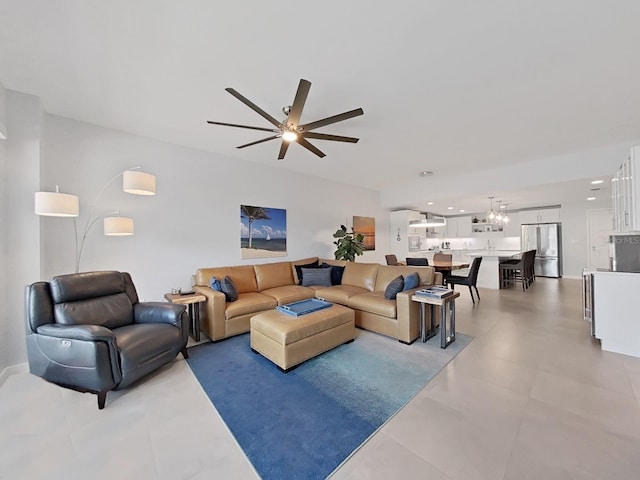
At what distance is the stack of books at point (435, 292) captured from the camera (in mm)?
3041

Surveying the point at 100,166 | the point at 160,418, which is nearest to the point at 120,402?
the point at 160,418

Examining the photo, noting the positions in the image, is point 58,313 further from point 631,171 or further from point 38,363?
point 631,171

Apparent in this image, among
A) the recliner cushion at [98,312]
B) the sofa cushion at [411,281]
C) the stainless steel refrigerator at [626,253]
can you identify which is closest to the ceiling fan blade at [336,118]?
the sofa cushion at [411,281]

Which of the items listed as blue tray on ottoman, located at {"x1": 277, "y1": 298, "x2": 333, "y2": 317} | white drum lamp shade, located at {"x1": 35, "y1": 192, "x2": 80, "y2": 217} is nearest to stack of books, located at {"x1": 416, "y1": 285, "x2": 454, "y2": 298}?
blue tray on ottoman, located at {"x1": 277, "y1": 298, "x2": 333, "y2": 317}

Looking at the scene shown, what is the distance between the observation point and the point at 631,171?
280 centimetres

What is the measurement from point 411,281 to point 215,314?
2638 millimetres

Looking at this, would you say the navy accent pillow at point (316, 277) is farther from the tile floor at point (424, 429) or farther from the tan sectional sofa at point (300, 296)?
the tile floor at point (424, 429)

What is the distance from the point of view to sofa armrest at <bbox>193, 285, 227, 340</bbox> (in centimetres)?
321

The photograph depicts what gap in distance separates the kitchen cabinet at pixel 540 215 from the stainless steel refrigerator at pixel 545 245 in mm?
129

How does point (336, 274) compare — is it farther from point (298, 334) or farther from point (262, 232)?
point (298, 334)

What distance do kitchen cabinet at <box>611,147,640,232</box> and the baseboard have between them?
652 centimetres

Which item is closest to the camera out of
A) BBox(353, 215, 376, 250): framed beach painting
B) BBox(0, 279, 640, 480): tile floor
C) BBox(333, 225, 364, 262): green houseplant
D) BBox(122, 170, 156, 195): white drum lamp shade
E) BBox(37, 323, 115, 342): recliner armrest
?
BBox(0, 279, 640, 480): tile floor

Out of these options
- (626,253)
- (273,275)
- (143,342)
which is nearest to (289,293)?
(273,275)

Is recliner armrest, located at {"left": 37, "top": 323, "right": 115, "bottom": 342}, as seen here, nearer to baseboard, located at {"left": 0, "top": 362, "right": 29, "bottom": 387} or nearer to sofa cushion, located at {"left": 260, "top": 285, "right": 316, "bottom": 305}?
baseboard, located at {"left": 0, "top": 362, "right": 29, "bottom": 387}
